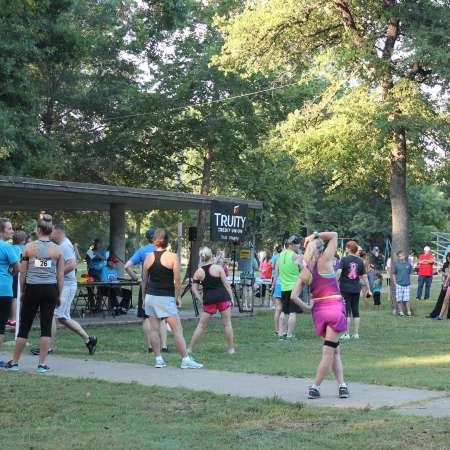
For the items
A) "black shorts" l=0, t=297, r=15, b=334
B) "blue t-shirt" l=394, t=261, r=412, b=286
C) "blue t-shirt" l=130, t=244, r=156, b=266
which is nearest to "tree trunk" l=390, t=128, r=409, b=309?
"blue t-shirt" l=394, t=261, r=412, b=286

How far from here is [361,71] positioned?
2469 centimetres

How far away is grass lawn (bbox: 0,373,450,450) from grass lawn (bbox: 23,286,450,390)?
2.23m

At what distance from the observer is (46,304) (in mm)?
10164

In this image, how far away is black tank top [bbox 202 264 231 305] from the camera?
41.0 ft

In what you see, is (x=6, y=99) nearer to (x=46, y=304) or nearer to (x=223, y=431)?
(x=46, y=304)

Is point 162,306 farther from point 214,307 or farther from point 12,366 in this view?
point 12,366

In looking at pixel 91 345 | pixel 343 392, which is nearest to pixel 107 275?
pixel 91 345

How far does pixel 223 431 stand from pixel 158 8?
1128 inches

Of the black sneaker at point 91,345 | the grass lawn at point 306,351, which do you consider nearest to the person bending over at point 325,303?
the grass lawn at point 306,351

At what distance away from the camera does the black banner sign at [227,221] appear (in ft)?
62.6

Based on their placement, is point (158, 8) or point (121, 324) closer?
point (121, 324)

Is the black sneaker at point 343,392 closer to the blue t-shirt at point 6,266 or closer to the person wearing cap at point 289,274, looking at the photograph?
the blue t-shirt at point 6,266

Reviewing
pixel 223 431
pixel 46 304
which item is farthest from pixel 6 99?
pixel 223 431

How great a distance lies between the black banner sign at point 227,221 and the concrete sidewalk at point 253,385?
313 inches
